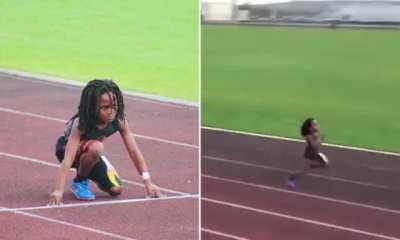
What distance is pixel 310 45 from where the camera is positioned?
79.0 inches

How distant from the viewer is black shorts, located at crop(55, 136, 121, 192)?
2168 millimetres

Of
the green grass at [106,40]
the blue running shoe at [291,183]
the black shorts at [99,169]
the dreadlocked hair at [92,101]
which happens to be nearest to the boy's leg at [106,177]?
the black shorts at [99,169]

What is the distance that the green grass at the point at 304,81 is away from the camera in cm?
193

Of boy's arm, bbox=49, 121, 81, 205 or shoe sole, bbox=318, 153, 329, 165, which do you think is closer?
shoe sole, bbox=318, 153, 329, 165

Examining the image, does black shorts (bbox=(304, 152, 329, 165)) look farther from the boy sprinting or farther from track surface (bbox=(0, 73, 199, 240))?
the boy sprinting

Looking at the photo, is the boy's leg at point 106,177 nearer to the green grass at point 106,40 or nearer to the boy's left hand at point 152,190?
the boy's left hand at point 152,190

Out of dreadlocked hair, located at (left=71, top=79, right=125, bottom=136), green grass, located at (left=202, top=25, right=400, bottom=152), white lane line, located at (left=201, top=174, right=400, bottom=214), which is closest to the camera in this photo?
green grass, located at (left=202, top=25, right=400, bottom=152)

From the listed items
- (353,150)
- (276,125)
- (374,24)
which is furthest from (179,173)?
(374,24)

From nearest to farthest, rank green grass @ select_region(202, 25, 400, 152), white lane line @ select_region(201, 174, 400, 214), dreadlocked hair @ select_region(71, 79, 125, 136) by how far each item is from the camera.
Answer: green grass @ select_region(202, 25, 400, 152)
white lane line @ select_region(201, 174, 400, 214)
dreadlocked hair @ select_region(71, 79, 125, 136)

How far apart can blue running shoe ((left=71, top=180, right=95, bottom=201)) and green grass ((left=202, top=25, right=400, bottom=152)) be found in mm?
373

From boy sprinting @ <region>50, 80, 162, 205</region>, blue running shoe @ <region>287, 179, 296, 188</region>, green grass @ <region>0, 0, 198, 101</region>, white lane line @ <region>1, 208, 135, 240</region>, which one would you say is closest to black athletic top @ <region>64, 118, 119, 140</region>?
boy sprinting @ <region>50, 80, 162, 205</region>

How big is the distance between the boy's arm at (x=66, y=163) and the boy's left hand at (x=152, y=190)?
0.22 m

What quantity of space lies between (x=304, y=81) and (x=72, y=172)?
68 cm

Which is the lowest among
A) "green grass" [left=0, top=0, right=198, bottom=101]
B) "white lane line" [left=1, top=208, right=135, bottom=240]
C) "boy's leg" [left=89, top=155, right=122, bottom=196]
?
"white lane line" [left=1, top=208, right=135, bottom=240]
